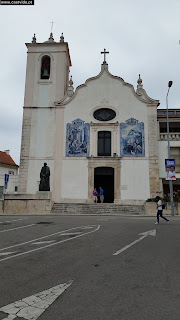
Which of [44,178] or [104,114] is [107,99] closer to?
[104,114]

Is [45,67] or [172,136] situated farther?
[45,67]

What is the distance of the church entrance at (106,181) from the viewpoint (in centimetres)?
2814

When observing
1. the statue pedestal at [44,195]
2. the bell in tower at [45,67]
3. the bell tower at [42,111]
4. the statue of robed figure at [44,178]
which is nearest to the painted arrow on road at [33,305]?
the statue pedestal at [44,195]

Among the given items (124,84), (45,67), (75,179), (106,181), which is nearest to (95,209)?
(75,179)

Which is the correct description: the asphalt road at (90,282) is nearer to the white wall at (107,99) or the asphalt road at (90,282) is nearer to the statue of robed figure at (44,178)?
the statue of robed figure at (44,178)

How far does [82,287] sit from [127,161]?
24.0m

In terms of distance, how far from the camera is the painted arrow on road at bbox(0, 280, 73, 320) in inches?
125

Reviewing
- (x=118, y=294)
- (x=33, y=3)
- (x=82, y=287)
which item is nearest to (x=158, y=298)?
(x=118, y=294)

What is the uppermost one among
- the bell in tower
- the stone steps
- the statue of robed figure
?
the bell in tower

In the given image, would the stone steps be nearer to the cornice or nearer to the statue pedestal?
the statue pedestal

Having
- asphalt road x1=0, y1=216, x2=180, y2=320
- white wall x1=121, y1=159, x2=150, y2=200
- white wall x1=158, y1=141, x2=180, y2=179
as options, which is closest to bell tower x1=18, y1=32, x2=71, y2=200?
white wall x1=121, y1=159, x2=150, y2=200

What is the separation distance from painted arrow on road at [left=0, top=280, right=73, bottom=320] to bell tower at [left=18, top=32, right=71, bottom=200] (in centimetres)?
2398

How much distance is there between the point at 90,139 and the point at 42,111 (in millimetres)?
6113

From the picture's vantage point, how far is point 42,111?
2986 cm
